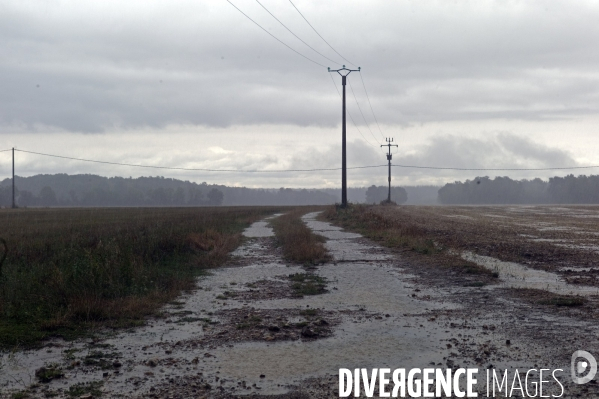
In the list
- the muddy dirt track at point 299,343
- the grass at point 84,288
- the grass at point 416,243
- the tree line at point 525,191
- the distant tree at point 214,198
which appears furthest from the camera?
the distant tree at point 214,198

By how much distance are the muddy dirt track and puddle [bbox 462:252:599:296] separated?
80 cm

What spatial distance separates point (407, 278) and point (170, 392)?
29.5 ft

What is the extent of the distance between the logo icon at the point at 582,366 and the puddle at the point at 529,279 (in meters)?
4.60

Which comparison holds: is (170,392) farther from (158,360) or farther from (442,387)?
(442,387)

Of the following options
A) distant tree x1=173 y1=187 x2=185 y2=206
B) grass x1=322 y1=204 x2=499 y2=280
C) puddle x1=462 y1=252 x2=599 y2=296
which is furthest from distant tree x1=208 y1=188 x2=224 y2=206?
puddle x1=462 y1=252 x2=599 y2=296

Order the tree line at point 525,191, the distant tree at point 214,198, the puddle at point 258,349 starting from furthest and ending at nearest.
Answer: the distant tree at point 214,198
the tree line at point 525,191
the puddle at point 258,349

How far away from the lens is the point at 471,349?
7473mm

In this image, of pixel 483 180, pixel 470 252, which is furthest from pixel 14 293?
pixel 483 180

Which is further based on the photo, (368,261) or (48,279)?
(368,261)

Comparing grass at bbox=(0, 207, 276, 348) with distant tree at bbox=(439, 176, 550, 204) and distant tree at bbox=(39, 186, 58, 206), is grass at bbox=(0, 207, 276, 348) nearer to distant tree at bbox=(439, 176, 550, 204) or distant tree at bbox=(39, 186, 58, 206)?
distant tree at bbox=(39, 186, 58, 206)

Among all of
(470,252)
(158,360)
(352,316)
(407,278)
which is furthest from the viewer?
(470,252)

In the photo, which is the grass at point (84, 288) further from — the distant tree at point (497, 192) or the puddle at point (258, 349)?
the distant tree at point (497, 192)

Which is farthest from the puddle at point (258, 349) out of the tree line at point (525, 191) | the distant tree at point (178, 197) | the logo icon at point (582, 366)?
the distant tree at point (178, 197)

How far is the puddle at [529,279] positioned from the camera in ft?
38.3
